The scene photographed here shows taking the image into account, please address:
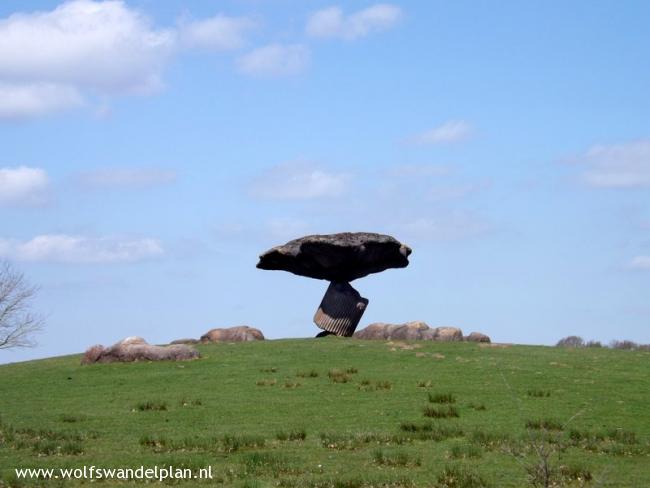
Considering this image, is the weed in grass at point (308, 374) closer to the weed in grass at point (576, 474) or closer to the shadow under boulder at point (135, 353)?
the shadow under boulder at point (135, 353)

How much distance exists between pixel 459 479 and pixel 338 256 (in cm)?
2800

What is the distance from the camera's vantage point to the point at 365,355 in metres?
36.1

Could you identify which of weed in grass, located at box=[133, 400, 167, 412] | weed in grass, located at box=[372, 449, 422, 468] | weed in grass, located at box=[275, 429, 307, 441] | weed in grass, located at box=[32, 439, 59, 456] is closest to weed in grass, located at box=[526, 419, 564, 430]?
weed in grass, located at box=[372, 449, 422, 468]

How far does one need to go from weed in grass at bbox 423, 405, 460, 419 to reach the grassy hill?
4 centimetres

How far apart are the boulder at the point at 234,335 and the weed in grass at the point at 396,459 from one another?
88.3 feet

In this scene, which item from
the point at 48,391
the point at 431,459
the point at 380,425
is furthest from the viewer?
the point at 48,391

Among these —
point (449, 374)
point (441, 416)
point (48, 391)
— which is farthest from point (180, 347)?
point (441, 416)

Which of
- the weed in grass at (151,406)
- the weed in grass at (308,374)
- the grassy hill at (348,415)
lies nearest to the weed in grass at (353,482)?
the grassy hill at (348,415)

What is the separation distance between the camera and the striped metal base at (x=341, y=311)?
4450 centimetres

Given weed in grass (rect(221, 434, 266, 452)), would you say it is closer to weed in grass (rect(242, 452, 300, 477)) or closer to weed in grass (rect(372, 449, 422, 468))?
weed in grass (rect(242, 452, 300, 477))

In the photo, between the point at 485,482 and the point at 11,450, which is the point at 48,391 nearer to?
the point at 11,450

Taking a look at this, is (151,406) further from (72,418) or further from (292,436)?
(292,436)

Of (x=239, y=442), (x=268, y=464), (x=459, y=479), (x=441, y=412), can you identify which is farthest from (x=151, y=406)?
(x=459, y=479)

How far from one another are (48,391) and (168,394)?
4759mm
